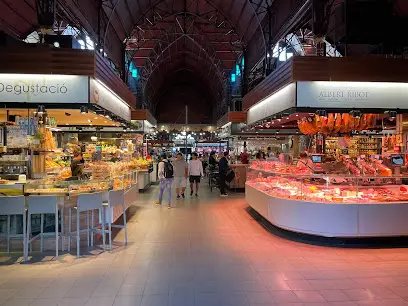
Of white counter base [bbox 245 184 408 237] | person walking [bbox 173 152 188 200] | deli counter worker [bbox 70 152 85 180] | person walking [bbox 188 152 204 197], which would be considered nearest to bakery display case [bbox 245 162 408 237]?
white counter base [bbox 245 184 408 237]

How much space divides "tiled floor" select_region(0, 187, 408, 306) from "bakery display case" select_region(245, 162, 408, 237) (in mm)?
334

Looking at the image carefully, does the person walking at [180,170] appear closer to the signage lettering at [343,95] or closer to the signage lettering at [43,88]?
the signage lettering at [43,88]

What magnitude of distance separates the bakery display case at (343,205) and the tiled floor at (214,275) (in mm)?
334

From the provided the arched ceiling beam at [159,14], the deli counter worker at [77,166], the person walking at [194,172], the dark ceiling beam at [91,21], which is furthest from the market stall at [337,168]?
the arched ceiling beam at [159,14]

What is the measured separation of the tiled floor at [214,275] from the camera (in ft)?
12.5

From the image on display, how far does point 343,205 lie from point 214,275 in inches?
106

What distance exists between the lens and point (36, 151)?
793 centimetres

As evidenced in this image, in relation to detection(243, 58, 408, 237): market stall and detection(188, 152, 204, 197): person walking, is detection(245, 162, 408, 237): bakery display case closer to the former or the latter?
detection(243, 58, 408, 237): market stall

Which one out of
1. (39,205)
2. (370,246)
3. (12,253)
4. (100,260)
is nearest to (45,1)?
(39,205)

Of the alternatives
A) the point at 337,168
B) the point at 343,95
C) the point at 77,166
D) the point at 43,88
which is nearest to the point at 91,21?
the point at 77,166

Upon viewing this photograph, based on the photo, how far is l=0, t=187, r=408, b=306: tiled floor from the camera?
3812 millimetres

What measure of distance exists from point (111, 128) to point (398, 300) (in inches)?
514

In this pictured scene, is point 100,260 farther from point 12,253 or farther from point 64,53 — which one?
point 64,53

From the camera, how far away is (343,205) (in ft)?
19.7
